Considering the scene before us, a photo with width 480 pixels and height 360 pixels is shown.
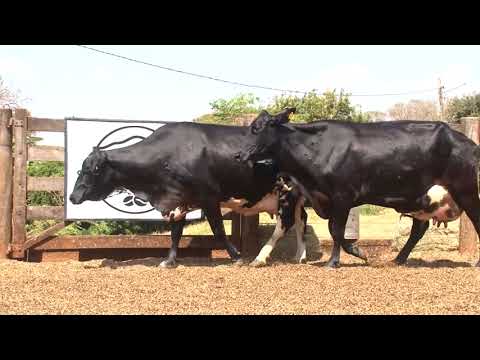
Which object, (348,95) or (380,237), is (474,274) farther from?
(348,95)

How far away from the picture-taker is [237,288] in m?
7.78

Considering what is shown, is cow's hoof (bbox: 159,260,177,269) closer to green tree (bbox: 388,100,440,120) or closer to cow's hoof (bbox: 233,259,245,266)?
cow's hoof (bbox: 233,259,245,266)

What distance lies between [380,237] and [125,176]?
4612mm

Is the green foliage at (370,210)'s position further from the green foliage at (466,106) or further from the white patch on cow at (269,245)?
the green foliage at (466,106)

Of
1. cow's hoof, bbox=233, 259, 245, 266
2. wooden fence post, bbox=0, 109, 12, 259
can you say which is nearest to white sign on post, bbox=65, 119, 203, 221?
wooden fence post, bbox=0, 109, 12, 259

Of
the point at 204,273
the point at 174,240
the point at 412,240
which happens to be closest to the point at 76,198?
the point at 174,240

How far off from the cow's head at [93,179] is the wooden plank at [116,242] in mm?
1188

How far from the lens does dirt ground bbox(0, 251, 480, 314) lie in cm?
652

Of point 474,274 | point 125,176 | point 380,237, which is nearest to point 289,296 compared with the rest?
point 474,274

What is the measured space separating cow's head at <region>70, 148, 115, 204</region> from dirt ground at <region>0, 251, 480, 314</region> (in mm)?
1041

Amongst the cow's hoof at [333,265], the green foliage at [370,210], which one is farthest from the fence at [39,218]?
the green foliage at [370,210]

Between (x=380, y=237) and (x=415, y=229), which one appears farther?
(x=380, y=237)

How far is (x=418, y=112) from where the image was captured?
6450 centimetres

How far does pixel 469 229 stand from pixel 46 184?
6.87 meters
